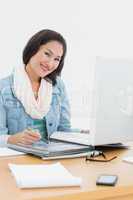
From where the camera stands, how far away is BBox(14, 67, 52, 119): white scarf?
222 centimetres

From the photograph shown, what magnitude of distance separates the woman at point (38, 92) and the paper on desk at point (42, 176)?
80 cm

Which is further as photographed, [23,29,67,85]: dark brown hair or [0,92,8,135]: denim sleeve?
[23,29,67,85]: dark brown hair

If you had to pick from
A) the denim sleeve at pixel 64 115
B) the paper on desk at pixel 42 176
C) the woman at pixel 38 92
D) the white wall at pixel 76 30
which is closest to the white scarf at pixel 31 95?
the woman at pixel 38 92

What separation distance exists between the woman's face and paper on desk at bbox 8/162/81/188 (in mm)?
1073

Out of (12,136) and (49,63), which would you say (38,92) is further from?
(12,136)

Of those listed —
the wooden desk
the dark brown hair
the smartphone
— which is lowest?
the wooden desk

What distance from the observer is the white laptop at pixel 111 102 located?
1517 millimetres

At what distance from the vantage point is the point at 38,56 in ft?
7.70

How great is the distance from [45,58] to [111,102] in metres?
0.90

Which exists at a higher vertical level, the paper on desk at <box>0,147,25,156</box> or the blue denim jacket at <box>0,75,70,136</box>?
the blue denim jacket at <box>0,75,70,136</box>

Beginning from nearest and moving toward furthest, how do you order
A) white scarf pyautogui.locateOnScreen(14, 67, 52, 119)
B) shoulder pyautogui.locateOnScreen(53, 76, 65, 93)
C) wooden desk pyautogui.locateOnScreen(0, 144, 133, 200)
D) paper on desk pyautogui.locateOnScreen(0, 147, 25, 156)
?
wooden desk pyautogui.locateOnScreen(0, 144, 133, 200), paper on desk pyautogui.locateOnScreen(0, 147, 25, 156), white scarf pyautogui.locateOnScreen(14, 67, 52, 119), shoulder pyautogui.locateOnScreen(53, 76, 65, 93)

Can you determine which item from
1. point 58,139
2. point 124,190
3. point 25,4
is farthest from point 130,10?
Result: point 124,190

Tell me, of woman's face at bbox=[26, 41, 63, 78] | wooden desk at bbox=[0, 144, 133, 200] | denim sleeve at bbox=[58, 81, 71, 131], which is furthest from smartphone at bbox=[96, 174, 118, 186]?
woman's face at bbox=[26, 41, 63, 78]

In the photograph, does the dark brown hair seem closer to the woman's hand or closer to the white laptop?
the woman's hand
